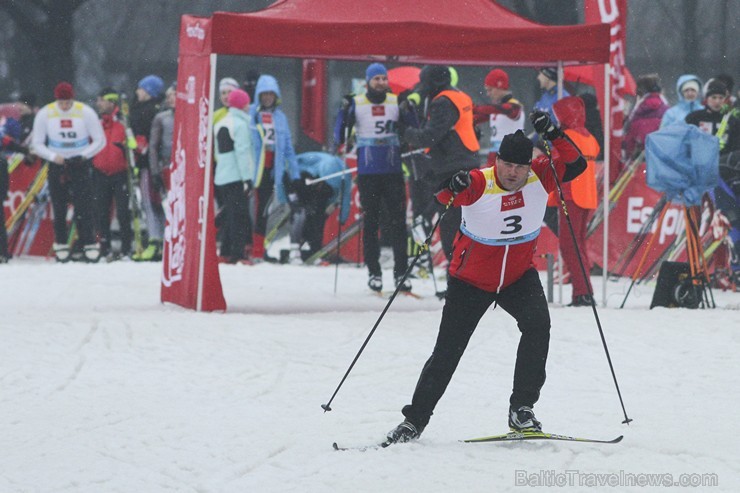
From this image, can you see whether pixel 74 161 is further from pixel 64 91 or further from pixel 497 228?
pixel 497 228

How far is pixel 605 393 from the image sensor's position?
770 centimetres

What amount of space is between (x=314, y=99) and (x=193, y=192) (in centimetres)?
622

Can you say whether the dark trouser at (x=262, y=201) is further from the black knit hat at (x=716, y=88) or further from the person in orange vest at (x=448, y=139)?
the black knit hat at (x=716, y=88)

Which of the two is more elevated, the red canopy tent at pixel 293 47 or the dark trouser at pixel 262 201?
the red canopy tent at pixel 293 47

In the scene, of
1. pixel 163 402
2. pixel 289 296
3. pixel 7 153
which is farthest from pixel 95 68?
pixel 163 402

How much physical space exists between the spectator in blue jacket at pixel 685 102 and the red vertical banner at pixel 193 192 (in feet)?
17.0

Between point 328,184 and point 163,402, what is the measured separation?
8027 millimetres

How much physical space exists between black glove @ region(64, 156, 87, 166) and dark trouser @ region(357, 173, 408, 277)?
187 inches

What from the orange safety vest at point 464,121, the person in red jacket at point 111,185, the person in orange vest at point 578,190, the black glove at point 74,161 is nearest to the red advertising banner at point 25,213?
the person in red jacket at point 111,185

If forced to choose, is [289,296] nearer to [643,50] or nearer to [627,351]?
[627,351]

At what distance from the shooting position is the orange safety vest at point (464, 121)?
11.1 metres

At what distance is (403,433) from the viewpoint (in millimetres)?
6199

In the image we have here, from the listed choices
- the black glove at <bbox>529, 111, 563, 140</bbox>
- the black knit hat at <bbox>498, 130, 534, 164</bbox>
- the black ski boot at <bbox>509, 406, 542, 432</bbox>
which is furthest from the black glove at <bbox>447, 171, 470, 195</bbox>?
the black ski boot at <bbox>509, 406, 542, 432</bbox>

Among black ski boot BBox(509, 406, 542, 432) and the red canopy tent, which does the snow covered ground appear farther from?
the red canopy tent
